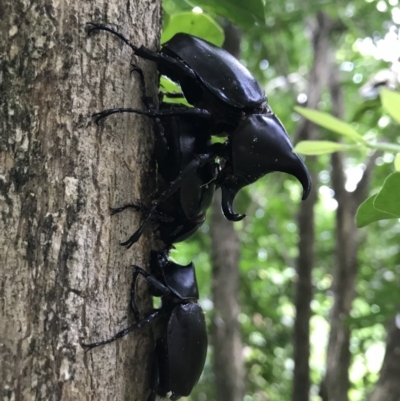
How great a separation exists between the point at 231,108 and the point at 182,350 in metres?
0.49

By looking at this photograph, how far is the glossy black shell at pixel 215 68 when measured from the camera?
932 mm

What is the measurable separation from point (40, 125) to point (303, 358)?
237 cm

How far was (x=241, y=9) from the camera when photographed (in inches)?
41.1

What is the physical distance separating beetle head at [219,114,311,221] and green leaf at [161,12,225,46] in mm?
286

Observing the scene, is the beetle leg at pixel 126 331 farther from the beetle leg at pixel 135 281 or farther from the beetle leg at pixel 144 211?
the beetle leg at pixel 144 211

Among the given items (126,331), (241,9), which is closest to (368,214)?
(126,331)

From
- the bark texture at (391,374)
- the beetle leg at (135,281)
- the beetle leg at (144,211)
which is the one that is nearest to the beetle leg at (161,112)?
the beetle leg at (144,211)

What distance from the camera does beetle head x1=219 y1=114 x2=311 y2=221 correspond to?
986 millimetres

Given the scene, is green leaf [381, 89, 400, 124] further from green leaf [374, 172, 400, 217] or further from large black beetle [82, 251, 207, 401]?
large black beetle [82, 251, 207, 401]

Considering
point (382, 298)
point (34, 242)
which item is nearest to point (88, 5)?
point (34, 242)

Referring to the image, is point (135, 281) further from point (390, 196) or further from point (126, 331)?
point (390, 196)

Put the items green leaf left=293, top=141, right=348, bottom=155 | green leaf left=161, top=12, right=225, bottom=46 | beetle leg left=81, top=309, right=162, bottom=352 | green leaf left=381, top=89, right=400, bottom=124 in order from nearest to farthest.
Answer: green leaf left=381, top=89, right=400, bottom=124 < beetle leg left=81, top=309, right=162, bottom=352 < green leaf left=293, top=141, right=348, bottom=155 < green leaf left=161, top=12, right=225, bottom=46

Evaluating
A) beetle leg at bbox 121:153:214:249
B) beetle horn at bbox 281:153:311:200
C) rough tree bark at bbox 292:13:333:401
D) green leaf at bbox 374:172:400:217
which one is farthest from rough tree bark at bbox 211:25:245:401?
green leaf at bbox 374:172:400:217

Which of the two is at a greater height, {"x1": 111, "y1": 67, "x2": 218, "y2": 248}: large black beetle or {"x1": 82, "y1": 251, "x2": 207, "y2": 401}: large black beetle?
{"x1": 111, "y1": 67, "x2": 218, "y2": 248}: large black beetle
